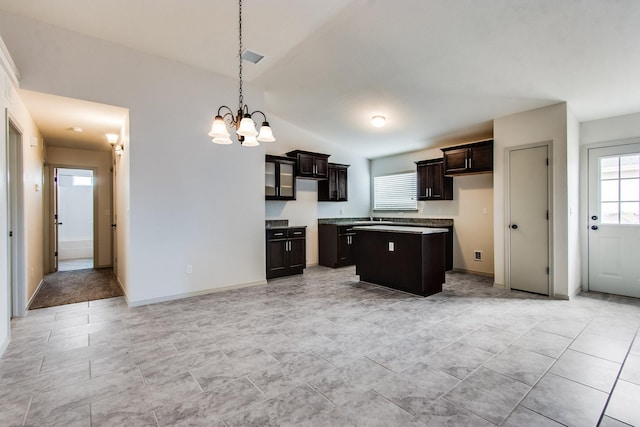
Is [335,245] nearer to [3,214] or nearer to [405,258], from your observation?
[405,258]

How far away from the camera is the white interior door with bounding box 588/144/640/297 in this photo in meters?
4.23

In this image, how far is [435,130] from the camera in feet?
18.1

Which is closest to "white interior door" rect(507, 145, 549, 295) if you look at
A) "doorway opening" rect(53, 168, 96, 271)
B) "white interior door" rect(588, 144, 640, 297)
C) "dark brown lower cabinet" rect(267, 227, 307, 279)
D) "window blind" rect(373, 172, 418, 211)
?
"white interior door" rect(588, 144, 640, 297)

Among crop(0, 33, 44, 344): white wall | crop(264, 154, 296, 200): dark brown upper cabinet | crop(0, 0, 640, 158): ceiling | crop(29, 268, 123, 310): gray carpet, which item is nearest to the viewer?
crop(0, 33, 44, 344): white wall

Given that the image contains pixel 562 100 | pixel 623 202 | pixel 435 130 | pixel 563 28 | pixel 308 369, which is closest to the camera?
pixel 308 369

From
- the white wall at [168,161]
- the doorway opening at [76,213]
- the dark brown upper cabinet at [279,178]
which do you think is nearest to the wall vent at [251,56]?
the white wall at [168,161]

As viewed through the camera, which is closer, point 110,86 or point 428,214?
point 110,86

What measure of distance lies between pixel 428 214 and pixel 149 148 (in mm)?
5286

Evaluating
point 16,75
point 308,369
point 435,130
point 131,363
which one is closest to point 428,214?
point 435,130

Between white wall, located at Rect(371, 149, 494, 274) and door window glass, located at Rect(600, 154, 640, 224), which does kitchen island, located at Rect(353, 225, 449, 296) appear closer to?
white wall, located at Rect(371, 149, 494, 274)

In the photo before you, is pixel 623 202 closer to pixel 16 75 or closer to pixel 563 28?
pixel 563 28

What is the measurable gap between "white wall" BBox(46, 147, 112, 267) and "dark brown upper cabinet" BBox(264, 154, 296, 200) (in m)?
3.75

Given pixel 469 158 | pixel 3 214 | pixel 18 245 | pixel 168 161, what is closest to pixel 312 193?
pixel 469 158

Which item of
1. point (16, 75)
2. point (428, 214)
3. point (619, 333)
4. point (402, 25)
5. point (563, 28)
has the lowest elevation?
point (619, 333)
